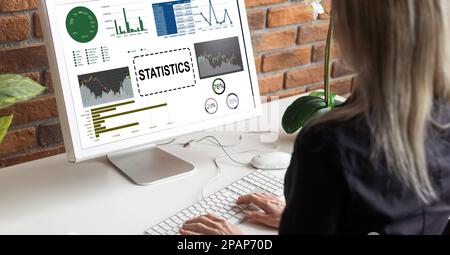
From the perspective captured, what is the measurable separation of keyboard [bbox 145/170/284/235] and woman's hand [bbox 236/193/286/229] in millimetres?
15

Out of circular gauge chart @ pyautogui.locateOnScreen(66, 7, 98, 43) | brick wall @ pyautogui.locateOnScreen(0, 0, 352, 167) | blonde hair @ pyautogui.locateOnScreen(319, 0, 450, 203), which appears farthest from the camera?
brick wall @ pyautogui.locateOnScreen(0, 0, 352, 167)

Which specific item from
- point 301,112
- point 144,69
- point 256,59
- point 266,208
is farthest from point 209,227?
point 256,59

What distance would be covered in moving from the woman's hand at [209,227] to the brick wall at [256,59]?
608 millimetres

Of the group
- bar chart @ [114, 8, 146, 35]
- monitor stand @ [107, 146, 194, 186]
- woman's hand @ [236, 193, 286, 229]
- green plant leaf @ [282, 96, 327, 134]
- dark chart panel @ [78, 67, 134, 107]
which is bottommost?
woman's hand @ [236, 193, 286, 229]

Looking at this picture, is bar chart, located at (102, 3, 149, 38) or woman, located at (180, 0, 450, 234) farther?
bar chart, located at (102, 3, 149, 38)

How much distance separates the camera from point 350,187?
0.74 m

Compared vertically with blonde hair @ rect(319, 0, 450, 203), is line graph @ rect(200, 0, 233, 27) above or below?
above

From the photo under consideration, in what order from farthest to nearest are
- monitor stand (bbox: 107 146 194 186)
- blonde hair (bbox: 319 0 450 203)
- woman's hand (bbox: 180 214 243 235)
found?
monitor stand (bbox: 107 146 194 186) < woman's hand (bbox: 180 214 243 235) < blonde hair (bbox: 319 0 450 203)

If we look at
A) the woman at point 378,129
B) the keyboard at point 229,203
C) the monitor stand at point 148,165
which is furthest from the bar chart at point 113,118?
the woman at point 378,129

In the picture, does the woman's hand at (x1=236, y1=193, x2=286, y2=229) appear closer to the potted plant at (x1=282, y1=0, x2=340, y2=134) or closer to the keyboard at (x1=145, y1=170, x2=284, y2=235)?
the keyboard at (x1=145, y1=170, x2=284, y2=235)

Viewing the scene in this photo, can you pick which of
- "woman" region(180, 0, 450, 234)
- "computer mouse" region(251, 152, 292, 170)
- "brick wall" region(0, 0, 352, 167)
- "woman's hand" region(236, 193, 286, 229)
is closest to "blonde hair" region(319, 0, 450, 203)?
"woman" region(180, 0, 450, 234)

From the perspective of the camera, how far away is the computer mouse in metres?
1.27

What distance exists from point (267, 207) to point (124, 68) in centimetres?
43

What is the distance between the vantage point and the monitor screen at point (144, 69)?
1119 mm
